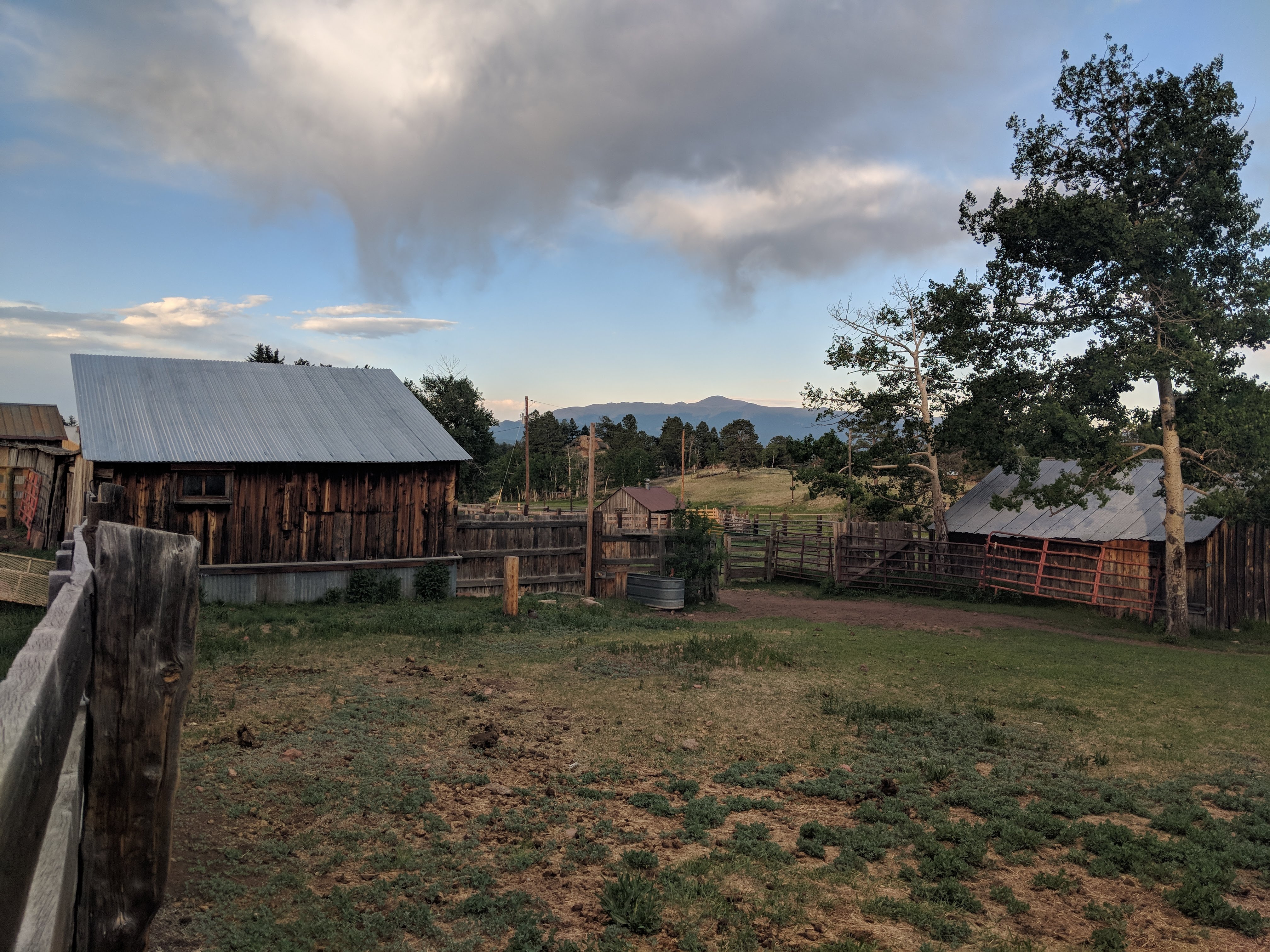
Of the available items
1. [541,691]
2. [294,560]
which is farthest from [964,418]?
[294,560]

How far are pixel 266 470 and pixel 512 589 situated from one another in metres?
6.32

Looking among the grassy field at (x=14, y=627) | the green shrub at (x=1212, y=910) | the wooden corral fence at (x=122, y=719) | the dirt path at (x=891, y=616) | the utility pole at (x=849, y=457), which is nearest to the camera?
the wooden corral fence at (x=122, y=719)

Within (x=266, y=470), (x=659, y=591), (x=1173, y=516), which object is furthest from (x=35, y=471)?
(x=1173, y=516)

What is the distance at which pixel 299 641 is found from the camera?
45.2 ft

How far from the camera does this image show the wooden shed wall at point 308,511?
1711 cm

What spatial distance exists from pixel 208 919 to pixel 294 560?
14320 mm

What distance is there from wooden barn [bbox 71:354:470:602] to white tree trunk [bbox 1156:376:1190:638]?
17603mm

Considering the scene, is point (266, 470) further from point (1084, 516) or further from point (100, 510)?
point (1084, 516)

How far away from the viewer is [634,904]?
5234mm

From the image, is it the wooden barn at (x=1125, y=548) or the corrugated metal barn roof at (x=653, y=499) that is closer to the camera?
the wooden barn at (x=1125, y=548)

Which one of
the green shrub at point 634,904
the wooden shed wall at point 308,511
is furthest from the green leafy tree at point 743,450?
the green shrub at point 634,904

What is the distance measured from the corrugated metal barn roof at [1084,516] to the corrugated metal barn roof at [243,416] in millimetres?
16459

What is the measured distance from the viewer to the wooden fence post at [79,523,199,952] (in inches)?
97.3

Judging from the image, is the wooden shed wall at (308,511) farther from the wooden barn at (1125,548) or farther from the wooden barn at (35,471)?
the wooden barn at (1125,548)
